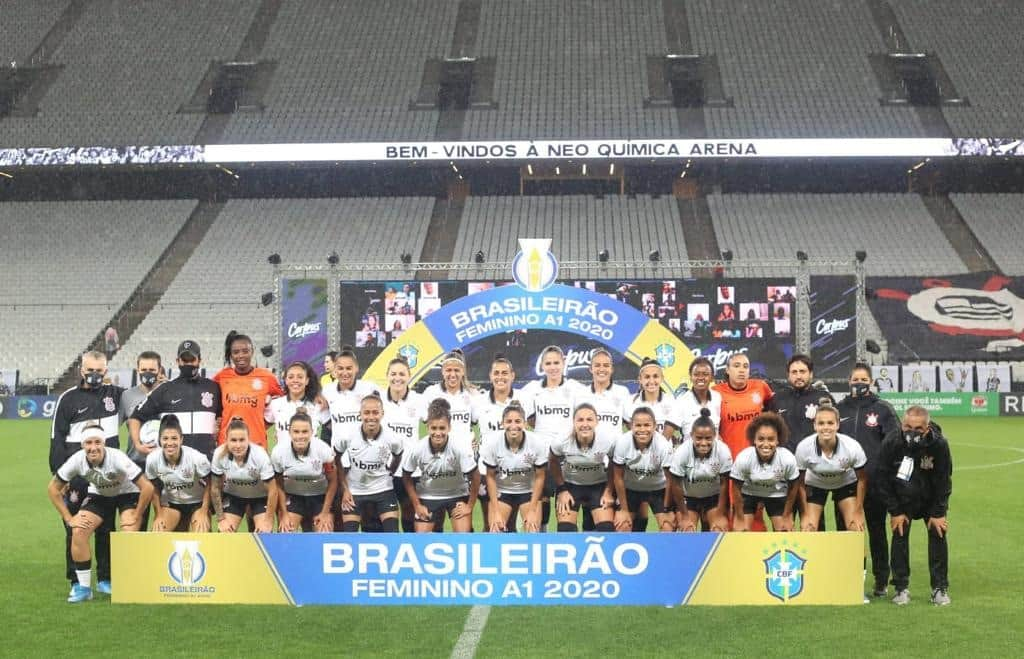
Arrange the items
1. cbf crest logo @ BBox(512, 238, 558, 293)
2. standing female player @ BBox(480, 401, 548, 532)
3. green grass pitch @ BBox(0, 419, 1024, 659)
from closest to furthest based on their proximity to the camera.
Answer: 1. green grass pitch @ BBox(0, 419, 1024, 659)
2. standing female player @ BBox(480, 401, 548, 532)
3. cbf crest logo @ BBox(512, 238, 558, 293)

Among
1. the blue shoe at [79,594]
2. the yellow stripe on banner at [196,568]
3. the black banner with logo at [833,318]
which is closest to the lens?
the yellow stripe on banner at [196,568]

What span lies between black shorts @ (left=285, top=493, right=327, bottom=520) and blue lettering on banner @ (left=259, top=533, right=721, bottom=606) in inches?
42.6

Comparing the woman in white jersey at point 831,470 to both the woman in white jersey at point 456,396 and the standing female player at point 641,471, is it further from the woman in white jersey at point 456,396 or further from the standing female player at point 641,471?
the woman in white jersey at point 456,396

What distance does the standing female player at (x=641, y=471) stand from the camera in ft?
31.6

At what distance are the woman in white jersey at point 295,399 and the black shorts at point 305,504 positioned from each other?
1.97 ft

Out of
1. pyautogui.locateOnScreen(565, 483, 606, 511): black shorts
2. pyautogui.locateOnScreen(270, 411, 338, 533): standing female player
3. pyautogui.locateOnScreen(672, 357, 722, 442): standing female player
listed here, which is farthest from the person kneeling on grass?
pyautogui.locateOnScreen(672, 357, 722, 442): standing female player

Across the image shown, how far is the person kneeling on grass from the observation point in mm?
9062

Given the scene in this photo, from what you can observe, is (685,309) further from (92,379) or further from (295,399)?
(92,379)

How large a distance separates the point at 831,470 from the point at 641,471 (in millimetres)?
1570

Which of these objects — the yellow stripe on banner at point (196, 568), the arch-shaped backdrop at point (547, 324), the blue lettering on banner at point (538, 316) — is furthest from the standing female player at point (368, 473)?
the blue lettering on banner at point (538, 316)

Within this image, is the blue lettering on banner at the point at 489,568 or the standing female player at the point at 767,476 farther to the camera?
the standing female player at the point at 767,476

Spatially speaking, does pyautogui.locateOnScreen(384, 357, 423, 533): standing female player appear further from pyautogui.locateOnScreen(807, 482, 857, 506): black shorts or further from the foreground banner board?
pyautogui.locateOnScreen(807, 482, 857, 506): black shorts

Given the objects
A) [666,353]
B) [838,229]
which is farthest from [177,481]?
[838,229]

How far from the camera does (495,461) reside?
9.90 m
